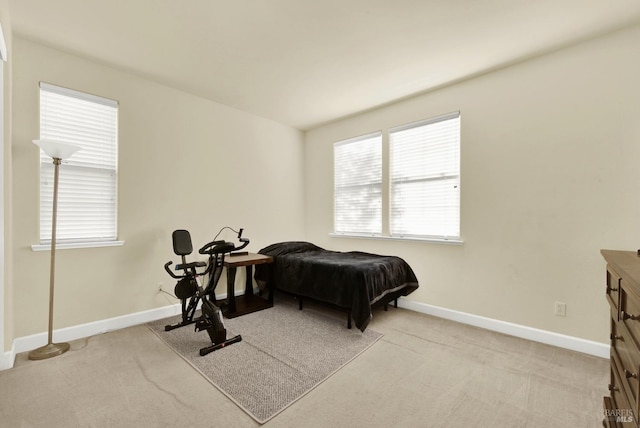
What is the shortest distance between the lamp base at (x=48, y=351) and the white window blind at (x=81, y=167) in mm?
902

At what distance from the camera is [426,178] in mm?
3328

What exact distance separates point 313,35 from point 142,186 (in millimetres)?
2332

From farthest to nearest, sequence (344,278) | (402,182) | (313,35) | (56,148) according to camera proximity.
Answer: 1. (402,182)
2. (344,278)
3. (313,35)
4. (56,148)

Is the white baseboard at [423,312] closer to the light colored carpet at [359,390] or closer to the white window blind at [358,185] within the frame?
the light colored carpet at [359,390]

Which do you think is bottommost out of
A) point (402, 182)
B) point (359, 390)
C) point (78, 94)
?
point (359, 390)

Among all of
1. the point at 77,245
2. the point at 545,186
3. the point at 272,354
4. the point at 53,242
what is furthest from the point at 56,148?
the point at 545,186

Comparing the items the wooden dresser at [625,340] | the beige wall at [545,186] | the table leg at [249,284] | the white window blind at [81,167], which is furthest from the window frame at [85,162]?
the wooden dresser at [625,340]

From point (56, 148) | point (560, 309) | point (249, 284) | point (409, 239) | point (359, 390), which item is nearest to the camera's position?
point (359, 390)

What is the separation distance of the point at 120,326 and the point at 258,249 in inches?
72.5

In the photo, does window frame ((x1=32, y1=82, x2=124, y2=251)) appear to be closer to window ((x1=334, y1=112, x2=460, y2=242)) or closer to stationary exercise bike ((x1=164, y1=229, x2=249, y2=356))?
stationary exercise bike ((x1=164, y1=229, x2=249, y2=356))

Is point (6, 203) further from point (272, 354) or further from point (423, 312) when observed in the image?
point (423, 312)

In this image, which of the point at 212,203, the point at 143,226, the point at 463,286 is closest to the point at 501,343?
the point at 463,286

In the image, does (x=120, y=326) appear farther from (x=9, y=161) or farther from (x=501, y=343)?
(x=501, y=343)

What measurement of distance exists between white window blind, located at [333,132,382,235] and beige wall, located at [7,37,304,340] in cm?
101
